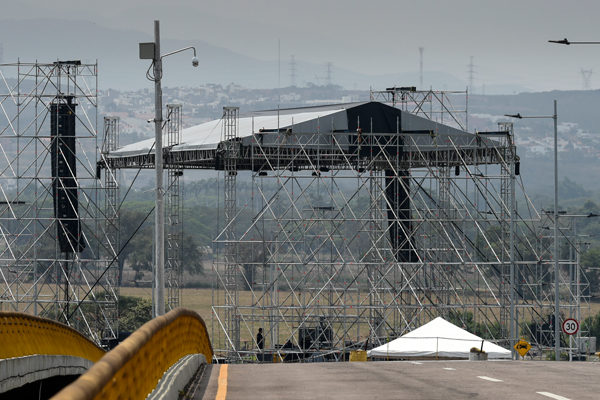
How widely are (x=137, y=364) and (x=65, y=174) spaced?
4733 centimetres

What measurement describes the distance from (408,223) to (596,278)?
84.0 meters

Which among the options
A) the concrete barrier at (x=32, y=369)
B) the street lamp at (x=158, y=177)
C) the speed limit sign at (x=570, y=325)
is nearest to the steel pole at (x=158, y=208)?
the street lamp at (x=158, y=177)

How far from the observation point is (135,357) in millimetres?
10922

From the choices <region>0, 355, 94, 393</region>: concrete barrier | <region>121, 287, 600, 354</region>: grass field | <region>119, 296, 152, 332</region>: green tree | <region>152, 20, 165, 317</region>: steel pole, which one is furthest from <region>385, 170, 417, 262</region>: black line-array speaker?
<region>121, 287, 600, 354</region>: grass field

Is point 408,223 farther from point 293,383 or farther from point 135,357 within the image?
point 135,357

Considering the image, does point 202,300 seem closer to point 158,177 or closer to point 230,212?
point 230,212

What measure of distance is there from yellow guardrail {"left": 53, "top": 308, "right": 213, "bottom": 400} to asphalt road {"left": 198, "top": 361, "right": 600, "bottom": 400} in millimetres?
1009

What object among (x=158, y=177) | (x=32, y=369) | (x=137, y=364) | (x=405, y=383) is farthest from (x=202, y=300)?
(x=137, y=364)

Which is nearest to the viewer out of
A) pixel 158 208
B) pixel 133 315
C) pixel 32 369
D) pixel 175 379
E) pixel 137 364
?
pixel 137 364

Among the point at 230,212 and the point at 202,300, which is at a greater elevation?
the point at 230,212

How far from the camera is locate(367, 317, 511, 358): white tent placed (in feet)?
127

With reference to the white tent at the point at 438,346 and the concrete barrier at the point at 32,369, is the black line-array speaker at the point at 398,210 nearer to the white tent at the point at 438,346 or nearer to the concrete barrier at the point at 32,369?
the white tent at the point at 438,346

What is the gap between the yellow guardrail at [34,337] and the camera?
60.0 ft

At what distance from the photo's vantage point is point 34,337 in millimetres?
A: 20719
